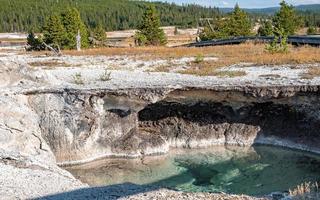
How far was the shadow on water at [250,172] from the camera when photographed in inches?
780

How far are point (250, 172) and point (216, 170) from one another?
1468mm

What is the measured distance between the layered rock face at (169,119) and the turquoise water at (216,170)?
758 millimetres

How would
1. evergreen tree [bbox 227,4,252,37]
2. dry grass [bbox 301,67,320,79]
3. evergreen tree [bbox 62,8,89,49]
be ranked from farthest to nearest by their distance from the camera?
evergreen tree [bbox 227,4,252,37]
evergreen tree [bbox 62,8,89,49]
dry grass [bbox 301,67,320,79]

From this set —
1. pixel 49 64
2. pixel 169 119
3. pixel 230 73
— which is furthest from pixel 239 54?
pixel 49 64

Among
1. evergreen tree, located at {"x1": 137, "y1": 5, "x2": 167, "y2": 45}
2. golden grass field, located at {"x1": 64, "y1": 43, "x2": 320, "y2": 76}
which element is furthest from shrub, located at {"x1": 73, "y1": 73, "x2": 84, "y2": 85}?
evergreen tree, located at {"x1": 137, "y1": 5, "x2": 167, "y2": 45}

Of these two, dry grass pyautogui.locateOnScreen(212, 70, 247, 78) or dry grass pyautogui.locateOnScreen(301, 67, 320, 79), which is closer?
dry grass pyautogui.locateOnScreen(301, 67, 320, 79)

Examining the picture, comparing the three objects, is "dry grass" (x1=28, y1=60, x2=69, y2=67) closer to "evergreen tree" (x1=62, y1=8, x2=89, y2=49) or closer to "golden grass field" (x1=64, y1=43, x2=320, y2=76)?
"golden grass field" (x1=64, y1=43, x2=320, y2=76)

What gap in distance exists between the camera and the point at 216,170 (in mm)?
22000

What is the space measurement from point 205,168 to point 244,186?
2.77 metres

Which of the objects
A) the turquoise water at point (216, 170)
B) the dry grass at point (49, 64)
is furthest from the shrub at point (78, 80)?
the dry grass at point (49, 64)

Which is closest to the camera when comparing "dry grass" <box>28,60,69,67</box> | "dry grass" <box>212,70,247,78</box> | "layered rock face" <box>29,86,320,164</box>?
"layered rock face" <box>29,86,320,164</box>

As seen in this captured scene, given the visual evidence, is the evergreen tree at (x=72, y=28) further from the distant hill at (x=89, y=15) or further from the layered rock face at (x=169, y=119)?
the distant hill at (x=89, y=15)

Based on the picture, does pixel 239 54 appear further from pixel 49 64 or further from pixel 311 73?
pixel 49 64

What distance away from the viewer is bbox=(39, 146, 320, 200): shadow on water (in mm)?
19803
